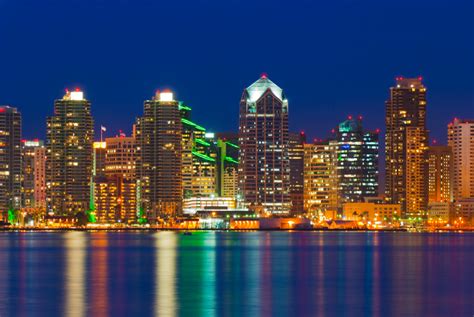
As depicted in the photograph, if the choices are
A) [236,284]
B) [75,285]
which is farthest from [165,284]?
[75,285]

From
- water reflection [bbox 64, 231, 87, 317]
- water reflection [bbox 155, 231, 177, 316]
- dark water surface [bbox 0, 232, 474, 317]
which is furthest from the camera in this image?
dark water surface [bbox 0, 232, 474, 317]

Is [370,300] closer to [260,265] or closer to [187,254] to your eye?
[260,265]

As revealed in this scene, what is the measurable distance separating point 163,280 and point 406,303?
22.8m

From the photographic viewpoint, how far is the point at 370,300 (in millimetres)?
69750

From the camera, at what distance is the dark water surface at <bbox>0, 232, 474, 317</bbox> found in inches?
2557

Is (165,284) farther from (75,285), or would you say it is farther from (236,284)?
(75,285)

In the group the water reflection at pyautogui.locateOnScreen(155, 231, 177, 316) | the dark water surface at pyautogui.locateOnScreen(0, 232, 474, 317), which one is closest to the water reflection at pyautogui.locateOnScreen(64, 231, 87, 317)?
the dark water surface at pyautogui.locateOnScreen(0, 232, 474, 317)

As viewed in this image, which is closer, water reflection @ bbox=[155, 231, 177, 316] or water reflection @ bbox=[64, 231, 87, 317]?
water reflection @ bbox=[64, 231, 87, 317]

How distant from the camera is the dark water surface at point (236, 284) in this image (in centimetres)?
6494

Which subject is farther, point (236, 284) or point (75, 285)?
point (236, 284)

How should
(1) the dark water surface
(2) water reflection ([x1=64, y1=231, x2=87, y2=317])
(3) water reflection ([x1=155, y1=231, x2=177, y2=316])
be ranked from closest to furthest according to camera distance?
(2) water reflection ([x1=64, y1=231, x2=87, y2=317]) < (3) water reflection ([x1=155, y1=231, x2=177, y2=316]) < (1) the dark water surface

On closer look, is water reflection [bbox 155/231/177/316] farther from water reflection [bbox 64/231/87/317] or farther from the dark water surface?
water reflection [bbox 64/231/87/317]

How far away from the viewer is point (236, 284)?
82500 millimetres

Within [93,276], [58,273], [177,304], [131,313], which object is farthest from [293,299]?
[58,273]
